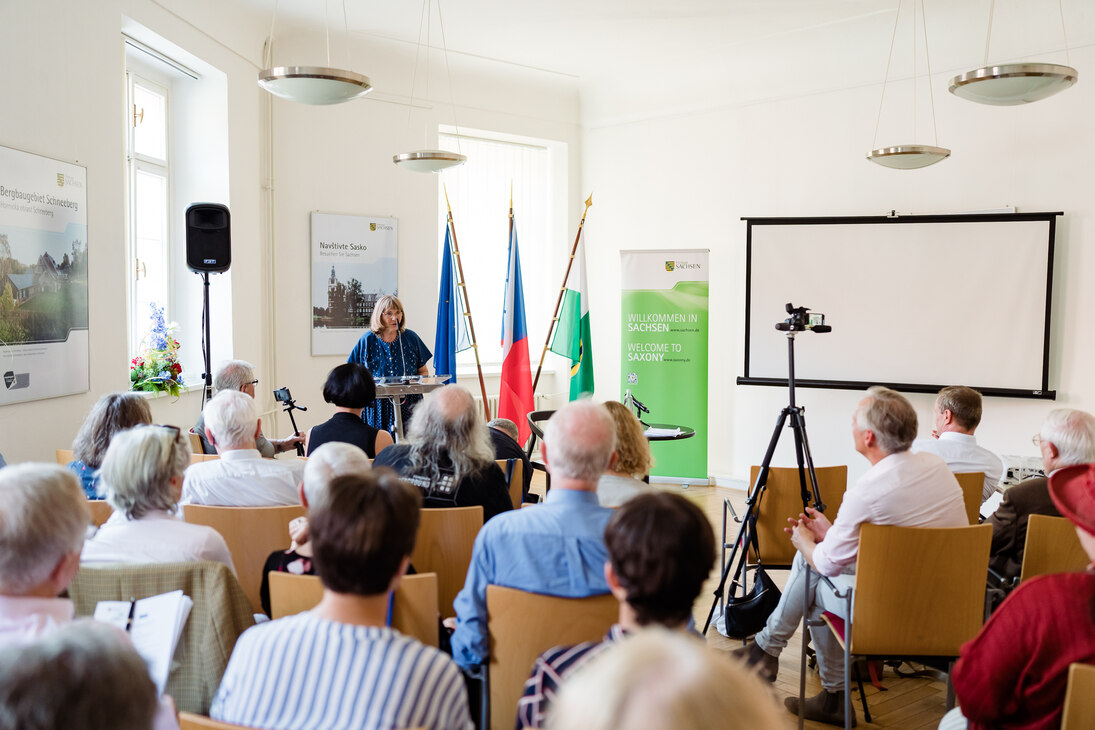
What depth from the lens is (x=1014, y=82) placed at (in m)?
3.69

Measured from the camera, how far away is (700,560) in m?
1.58

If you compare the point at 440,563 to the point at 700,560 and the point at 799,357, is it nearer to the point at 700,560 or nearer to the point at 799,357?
the point at 700,560

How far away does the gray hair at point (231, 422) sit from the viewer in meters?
3.09

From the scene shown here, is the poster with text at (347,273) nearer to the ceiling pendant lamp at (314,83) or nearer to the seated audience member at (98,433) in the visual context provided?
Result: the ceiling pendant lamp at (314,83)

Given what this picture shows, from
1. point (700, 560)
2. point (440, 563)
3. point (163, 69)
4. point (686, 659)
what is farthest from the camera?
point (163, 69)

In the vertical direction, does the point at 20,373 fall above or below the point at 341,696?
above

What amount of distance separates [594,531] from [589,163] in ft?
23.2

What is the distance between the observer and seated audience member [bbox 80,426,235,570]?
218 cm

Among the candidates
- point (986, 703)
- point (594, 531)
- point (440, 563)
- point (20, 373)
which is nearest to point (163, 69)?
point (20, 373)

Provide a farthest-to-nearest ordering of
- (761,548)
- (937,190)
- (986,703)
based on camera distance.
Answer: (937,190) → (761,548) → (986,703)

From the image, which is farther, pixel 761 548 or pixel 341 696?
pixel 761 548

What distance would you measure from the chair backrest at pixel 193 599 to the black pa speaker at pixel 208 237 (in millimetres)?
3874

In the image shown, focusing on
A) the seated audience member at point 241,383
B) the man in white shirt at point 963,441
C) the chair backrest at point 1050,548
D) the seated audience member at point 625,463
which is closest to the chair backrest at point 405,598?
the seated audience member at point 625,463

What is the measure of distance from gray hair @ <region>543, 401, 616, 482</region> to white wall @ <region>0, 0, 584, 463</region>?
2.95 metres
